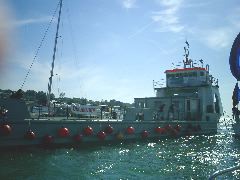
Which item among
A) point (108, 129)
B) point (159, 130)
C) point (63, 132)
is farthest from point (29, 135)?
point (159, 130)

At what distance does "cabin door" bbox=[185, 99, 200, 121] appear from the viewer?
102ft

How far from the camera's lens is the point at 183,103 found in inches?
1210

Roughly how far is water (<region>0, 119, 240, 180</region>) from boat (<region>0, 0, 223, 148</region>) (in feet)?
3.77

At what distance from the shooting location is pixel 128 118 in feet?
75.9

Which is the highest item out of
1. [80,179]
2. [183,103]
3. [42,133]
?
[183,103]

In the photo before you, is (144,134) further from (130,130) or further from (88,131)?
(88,131)

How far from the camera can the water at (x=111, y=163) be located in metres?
11.2

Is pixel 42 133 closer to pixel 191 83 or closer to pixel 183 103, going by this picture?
pixel 183 103

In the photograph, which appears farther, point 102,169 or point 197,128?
point 197,128

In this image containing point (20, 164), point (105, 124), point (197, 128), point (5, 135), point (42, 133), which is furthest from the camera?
point (197, 128)

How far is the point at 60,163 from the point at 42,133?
4.40 m

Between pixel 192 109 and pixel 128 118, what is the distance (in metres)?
10.8

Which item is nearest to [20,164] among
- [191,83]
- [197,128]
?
[197,128]

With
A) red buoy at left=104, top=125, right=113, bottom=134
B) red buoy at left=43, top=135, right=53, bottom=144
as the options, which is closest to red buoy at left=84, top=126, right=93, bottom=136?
red buoy at left=104, top=125, right=113, bottom=134
